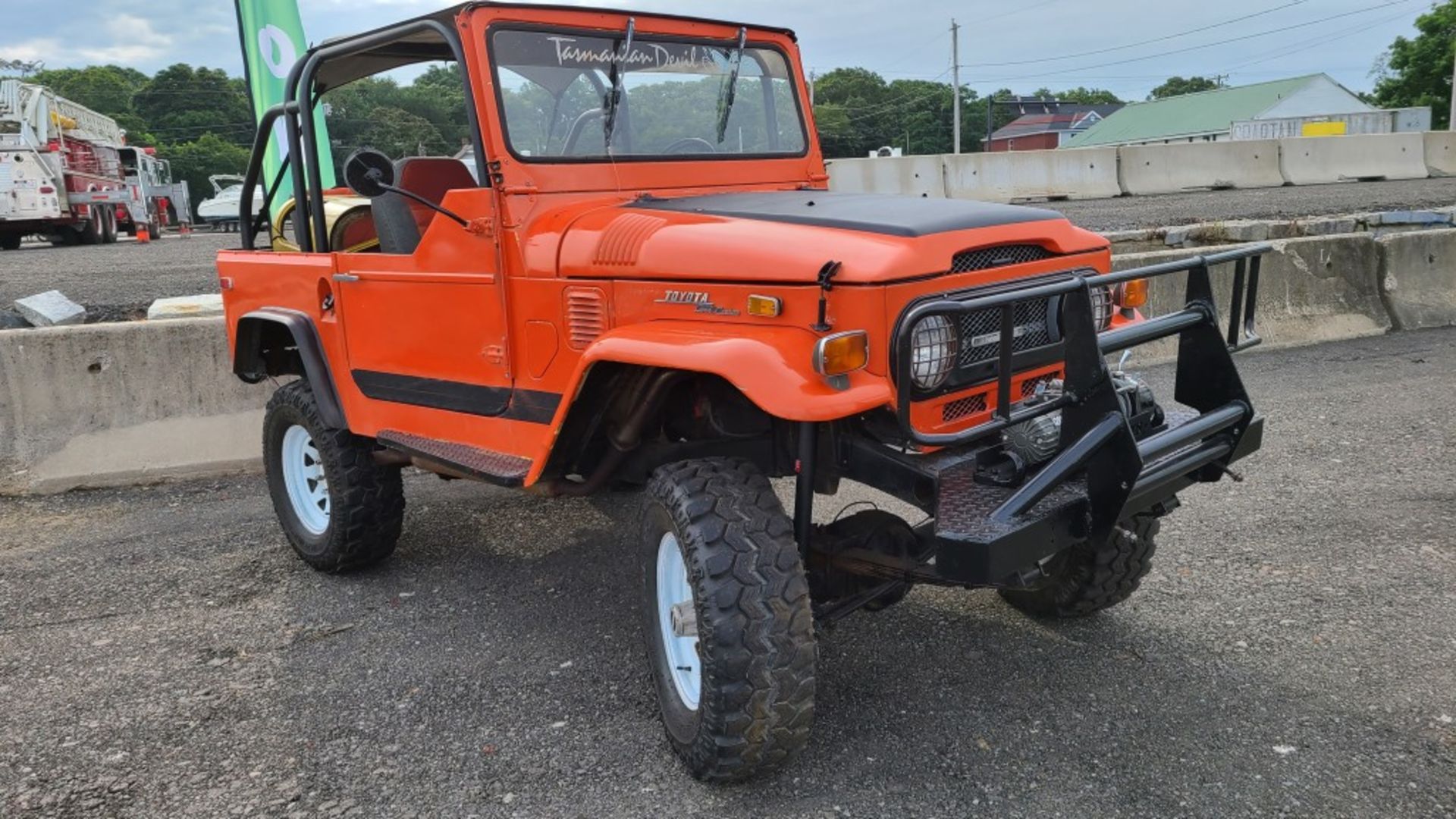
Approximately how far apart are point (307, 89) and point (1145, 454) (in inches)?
137

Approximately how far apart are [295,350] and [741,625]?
3286mm

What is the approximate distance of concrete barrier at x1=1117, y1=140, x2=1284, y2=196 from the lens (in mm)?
20016

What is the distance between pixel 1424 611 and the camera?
3.73 metres

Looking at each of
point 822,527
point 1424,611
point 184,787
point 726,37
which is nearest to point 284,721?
point 184,787

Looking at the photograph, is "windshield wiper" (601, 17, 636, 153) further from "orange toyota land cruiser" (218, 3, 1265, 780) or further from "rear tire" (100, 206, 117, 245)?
"rear tire" (100, 206, 117, 245)

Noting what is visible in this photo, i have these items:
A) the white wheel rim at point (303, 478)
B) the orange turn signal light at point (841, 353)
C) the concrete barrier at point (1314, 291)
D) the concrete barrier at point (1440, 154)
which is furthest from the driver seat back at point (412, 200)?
the concrete barrier at point (1440, 154)

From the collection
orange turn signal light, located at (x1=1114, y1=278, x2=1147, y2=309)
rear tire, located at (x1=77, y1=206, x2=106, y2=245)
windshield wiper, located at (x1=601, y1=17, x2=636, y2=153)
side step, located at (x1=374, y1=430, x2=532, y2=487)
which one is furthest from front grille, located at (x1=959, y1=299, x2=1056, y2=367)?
rear tire, located at (x1=77, y1=206, x2=106, y2=245)

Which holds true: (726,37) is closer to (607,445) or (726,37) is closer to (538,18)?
(538,18)

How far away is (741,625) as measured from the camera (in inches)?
107

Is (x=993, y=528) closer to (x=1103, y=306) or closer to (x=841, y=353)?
(x=841, y=353)

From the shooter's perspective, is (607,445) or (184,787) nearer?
(184,787)

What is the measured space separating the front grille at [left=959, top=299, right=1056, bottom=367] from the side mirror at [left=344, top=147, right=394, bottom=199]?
202 cm

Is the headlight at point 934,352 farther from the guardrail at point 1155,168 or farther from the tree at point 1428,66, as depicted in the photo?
the tree at point 1428,66

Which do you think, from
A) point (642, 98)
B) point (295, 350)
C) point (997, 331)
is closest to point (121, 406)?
point (295, 350)
